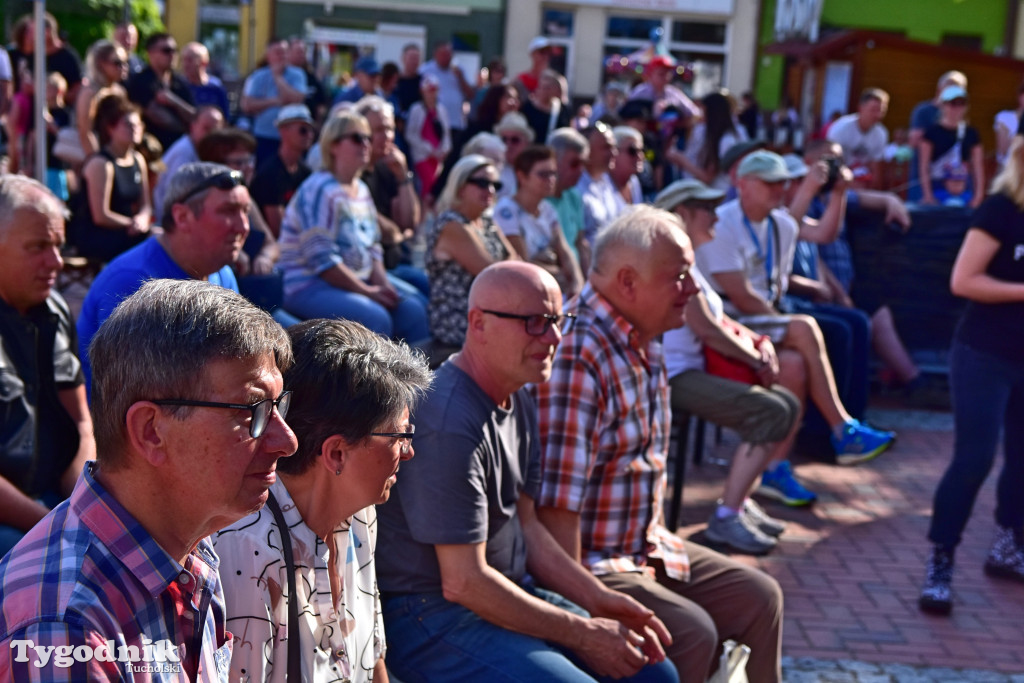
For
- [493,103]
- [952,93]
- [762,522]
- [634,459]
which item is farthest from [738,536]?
[952,93]

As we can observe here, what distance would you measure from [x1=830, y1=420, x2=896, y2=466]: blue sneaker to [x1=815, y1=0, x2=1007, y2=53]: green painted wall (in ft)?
69.0

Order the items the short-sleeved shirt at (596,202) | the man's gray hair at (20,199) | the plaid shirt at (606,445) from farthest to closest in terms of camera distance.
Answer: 1. the short-sleeved shirt at (596,202)
2. the plaid shirt at (606,445)
3. the man's gray hair at (20,199)

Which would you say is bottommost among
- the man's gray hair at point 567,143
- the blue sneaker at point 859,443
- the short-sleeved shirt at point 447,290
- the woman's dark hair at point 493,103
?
the blue sneaker at point 859,443

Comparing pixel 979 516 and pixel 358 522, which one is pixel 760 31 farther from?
pixel 358 522

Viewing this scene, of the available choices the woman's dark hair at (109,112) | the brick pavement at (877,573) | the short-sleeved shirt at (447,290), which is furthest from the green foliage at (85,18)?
the brick pavement at (877,573)

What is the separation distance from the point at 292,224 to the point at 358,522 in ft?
11.7

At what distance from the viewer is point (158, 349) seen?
5.02 feet

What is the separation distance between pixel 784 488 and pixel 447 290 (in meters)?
2.05

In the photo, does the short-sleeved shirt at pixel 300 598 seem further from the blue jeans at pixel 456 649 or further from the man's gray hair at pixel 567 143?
the man's gray hair at pixel 567 143

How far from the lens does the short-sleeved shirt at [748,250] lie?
548 cm

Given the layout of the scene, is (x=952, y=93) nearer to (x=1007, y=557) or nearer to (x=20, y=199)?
(x=1007, y=557)

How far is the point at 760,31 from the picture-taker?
25500 millimetres

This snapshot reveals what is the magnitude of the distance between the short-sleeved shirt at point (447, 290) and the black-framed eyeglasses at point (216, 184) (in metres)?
1.79

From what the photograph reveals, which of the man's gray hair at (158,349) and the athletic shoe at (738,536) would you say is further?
the athletic shoe at (738,536)
